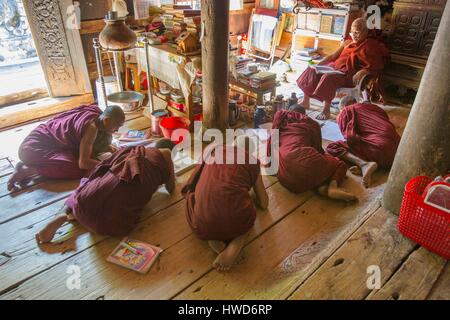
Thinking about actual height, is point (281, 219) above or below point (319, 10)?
below

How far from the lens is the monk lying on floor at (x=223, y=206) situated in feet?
6.33

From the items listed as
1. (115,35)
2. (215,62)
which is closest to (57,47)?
(115,35)

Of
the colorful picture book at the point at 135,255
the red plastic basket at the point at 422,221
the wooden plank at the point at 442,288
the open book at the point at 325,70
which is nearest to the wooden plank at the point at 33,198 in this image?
the colorful picture book at the point at 135,255

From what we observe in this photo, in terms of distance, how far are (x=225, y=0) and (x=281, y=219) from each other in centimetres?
193

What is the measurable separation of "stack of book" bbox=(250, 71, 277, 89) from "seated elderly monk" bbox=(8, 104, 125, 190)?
164 centimetres

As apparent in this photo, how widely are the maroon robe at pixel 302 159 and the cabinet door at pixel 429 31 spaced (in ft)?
7.94

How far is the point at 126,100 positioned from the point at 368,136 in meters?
2.53

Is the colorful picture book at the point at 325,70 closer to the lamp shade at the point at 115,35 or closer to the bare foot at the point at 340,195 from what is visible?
the bare foot at the point at 340,195

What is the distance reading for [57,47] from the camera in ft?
13.1

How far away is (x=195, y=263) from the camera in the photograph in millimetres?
2002

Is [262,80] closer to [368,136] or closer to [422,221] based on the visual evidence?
[368,136]

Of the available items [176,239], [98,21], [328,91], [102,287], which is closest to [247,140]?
[176,239]

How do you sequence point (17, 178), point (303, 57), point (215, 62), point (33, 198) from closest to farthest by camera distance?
point (33, 198)
point (17, 178)
point (215, 62)
point (303, 57)
